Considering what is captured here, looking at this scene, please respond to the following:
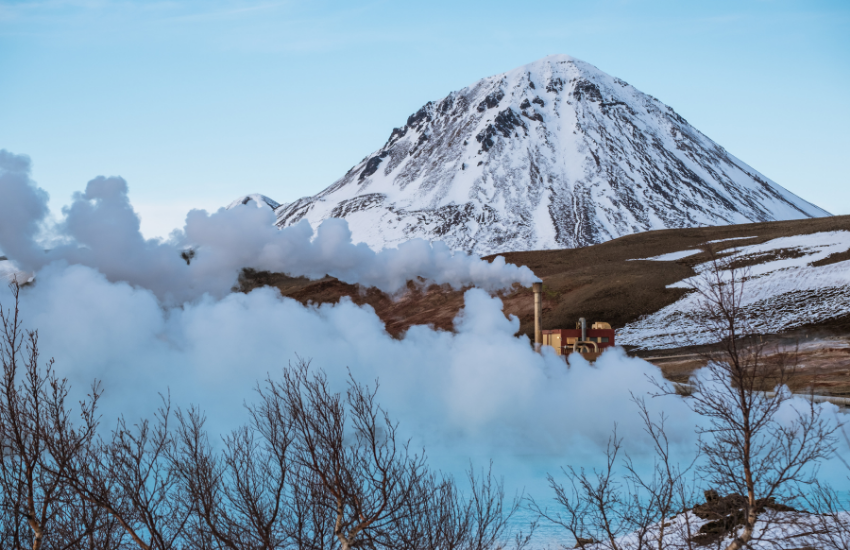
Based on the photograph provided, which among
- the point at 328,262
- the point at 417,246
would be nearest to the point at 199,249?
the point at 328,262

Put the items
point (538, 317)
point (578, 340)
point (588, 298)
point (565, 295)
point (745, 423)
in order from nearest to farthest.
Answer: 1. point (745, 423)
2. point (578, 340)
3. point (538, 317)
4. point (588, 298)
5. point (565, 295)

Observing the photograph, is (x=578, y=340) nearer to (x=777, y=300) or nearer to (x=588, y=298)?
(x=777, y=300)

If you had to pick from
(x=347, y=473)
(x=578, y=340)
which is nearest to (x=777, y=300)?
(x=578, y=340)

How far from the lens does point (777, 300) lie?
63.8m

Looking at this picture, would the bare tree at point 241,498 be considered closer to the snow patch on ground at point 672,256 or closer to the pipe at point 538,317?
the pipe at point 538,317

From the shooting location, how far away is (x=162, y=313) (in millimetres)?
49000

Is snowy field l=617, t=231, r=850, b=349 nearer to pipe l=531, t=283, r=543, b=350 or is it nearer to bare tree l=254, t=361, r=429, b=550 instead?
pipe l=531, t=283, r=543, b=350

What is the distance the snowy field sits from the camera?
194 ft

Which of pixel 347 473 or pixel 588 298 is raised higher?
pixel 588 298

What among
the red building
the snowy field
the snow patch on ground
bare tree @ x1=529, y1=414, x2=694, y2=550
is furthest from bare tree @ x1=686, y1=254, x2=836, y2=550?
the snow patch on ground

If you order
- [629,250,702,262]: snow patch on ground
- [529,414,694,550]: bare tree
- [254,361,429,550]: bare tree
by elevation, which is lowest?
[529,414,694,550]: bare tree

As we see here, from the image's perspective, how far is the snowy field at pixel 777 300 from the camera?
194ft

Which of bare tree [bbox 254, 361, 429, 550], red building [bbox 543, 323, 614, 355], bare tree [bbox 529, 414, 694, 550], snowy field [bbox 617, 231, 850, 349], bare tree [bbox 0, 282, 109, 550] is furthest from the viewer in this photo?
snowy field [bbox 617, 231, 850, 349]

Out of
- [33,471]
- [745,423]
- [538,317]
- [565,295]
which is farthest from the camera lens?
[565,295]
